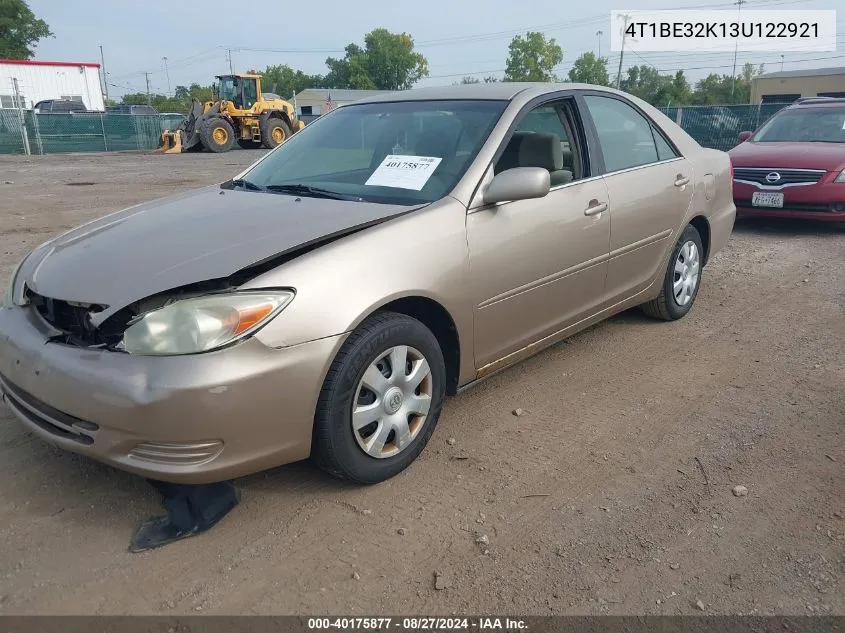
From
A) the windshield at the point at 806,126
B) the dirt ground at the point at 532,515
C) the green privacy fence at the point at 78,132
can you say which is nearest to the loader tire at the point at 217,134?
the green privacy fence at the point at 78,132

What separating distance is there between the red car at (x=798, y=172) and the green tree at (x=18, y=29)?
6109cm

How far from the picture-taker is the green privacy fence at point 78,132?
81.6 feet

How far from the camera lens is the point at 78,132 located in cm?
2681

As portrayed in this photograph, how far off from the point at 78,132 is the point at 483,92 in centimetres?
2755

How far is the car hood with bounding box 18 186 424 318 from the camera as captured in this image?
2.49 m

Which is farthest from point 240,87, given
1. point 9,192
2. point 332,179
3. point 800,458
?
point 800,458

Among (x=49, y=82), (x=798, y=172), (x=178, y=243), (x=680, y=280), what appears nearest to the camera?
(x=178, y=243)

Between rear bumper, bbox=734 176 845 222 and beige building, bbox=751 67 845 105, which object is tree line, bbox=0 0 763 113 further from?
rear bumper, bbox=734 176 845 222

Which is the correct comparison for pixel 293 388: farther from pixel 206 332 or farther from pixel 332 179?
pixel 332 179

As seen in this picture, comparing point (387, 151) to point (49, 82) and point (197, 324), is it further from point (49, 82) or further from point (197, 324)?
Answer: point (49, 82)

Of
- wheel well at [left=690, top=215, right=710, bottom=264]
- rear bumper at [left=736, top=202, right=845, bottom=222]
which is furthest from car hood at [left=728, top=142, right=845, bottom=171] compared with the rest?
wheel well at [left=690, top=215, right=710, bottom=264]

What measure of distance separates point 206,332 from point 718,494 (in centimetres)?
211

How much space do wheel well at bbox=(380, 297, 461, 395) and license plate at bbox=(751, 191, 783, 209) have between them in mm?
6266

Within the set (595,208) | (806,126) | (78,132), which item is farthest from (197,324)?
(78,132)
